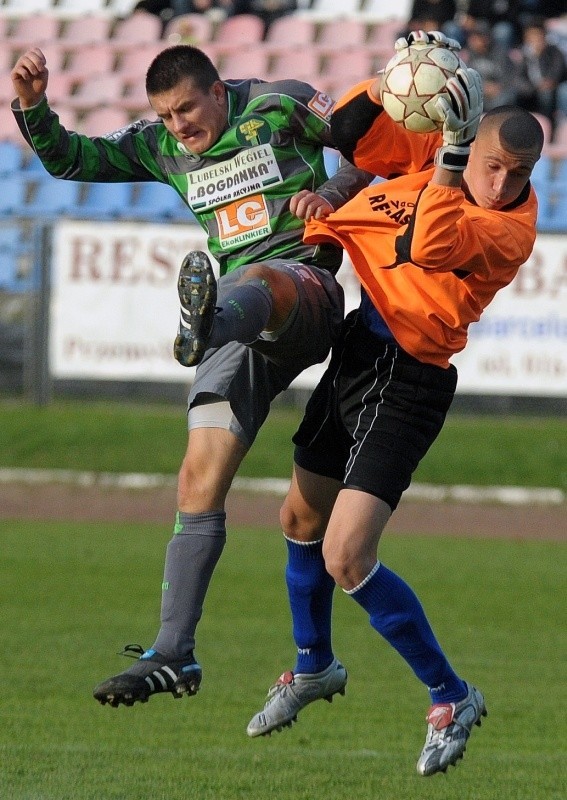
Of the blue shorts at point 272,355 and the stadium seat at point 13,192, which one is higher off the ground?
the blue shorts at point 272,355

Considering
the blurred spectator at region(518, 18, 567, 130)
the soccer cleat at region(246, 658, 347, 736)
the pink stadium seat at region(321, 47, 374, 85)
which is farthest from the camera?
the pink stadium seat at region(321, 47, 374, 85)

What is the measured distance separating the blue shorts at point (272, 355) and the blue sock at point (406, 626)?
2.44 feet

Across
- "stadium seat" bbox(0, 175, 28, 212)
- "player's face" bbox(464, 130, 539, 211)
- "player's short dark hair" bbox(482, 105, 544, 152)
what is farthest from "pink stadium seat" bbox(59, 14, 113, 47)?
"player's short dark hair" bbox(482, 105, 544, 152)

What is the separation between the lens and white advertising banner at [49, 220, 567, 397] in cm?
1461

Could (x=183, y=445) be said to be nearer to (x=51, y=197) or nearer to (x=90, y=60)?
(x=51, y=197)

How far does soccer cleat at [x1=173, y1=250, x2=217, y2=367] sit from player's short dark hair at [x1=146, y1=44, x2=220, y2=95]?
33.8 inches

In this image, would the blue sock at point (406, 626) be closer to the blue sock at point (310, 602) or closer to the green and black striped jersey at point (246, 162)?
the blue sock at point (310, 602)

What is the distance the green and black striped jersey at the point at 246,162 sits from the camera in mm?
5973

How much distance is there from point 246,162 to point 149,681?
6.74 feet

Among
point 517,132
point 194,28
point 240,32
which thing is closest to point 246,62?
point 240,32

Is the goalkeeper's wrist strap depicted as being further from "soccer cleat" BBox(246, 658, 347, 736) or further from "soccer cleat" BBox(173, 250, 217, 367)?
"soccer cleat" BBox(246, 658, 347, 736)

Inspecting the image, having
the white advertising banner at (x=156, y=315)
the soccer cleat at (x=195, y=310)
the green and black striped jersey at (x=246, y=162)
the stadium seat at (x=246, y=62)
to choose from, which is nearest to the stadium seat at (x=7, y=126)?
the stadium seat at (x=246, y=62)

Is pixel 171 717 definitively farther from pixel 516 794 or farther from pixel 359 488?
pixel 359 488

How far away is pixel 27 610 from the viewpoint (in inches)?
397
